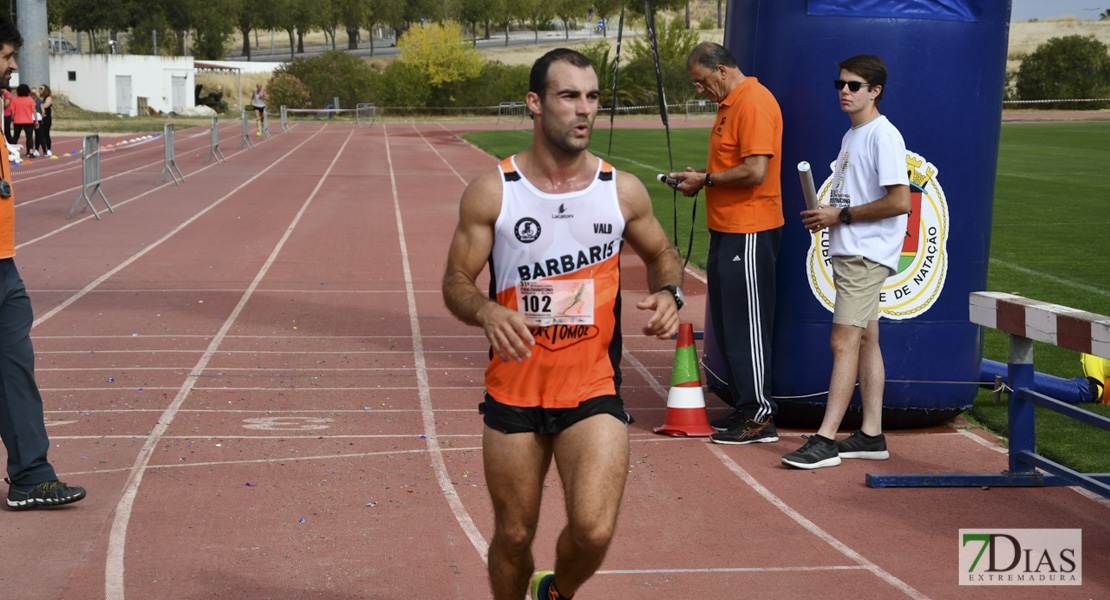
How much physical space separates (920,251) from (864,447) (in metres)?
1.25

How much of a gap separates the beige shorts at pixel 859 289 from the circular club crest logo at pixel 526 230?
292 cm

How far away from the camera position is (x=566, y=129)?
368 cm

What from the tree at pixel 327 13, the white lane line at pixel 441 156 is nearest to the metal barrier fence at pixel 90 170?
the white lane line at pixel 441 156

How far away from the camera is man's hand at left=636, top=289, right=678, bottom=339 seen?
3.53 meters

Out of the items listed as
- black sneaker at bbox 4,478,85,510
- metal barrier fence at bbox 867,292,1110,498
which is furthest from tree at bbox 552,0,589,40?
black sneaker at bbox 4,478,85,510

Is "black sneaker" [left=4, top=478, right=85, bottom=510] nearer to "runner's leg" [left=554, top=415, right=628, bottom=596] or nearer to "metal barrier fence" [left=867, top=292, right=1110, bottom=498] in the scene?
"runner's leg" [left=554, top=415, right=628, bottom=596]

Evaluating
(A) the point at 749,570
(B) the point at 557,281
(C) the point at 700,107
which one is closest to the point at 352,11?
(C) the point at 700,107

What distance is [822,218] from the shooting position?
6086 millimetres

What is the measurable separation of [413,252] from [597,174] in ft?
37.4

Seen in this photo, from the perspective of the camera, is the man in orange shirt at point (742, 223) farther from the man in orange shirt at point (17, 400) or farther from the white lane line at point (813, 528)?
the man in orange shirt at point (17, 400)

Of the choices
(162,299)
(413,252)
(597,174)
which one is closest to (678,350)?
(597,174)

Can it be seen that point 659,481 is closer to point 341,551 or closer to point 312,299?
point 341,551

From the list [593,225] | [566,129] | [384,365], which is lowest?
[384,365]

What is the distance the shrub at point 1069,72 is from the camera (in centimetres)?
6178
